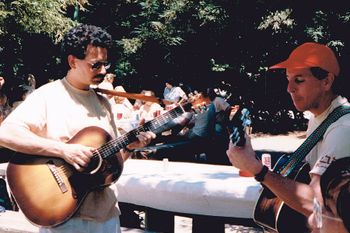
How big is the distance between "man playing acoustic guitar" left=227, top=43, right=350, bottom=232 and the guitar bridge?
1.04m

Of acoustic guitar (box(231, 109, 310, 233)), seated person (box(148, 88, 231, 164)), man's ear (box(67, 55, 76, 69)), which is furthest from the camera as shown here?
seated person (box(148, 88, 231, 164))

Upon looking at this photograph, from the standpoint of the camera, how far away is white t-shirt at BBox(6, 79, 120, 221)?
3020 millimetres

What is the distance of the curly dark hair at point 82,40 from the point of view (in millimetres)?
3186

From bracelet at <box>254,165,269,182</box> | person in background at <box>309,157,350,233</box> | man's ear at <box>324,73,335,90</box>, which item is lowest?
bracelet at <box>254,165,269,182</box>

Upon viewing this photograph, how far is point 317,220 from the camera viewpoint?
1.81 metres

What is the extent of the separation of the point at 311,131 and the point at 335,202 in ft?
3.63

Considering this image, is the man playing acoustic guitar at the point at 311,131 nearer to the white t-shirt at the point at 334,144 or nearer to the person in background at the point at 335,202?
the white t-shirt at the point at 334,144

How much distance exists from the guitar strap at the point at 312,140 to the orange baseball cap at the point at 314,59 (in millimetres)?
201

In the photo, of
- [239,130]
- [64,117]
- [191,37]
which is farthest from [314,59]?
[191,37]

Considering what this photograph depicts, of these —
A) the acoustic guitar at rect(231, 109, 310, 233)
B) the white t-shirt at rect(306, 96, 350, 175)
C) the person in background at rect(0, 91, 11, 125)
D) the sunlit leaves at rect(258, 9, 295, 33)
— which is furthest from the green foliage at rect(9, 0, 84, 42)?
the white t-shirt at rect(306, 96, 350, 175)

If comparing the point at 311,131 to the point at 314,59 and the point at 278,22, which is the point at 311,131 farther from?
the point at 278,22

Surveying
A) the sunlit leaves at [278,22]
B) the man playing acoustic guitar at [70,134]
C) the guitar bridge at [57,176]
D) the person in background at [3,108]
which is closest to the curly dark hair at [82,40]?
the man playing acoustic guitar at [70,134]

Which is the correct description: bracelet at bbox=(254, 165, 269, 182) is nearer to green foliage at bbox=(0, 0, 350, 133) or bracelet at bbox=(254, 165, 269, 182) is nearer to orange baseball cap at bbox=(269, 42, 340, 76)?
orange baseball cap at bbox=(269, 42, 340, 76)

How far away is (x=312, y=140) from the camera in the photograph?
2502 mm
